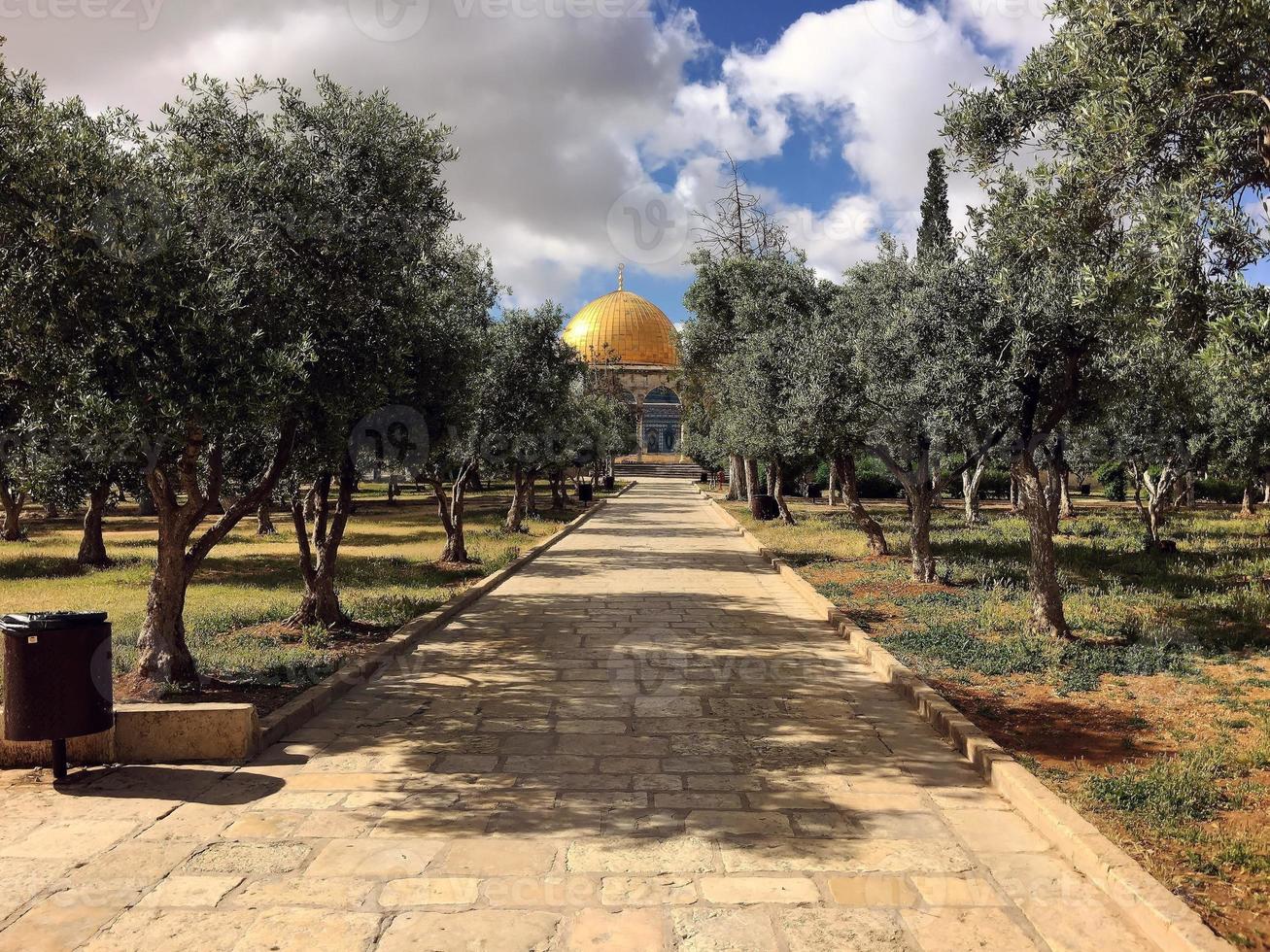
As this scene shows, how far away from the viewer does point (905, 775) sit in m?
5.54

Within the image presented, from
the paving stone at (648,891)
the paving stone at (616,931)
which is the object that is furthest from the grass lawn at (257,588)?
the paving stone at (616,931)

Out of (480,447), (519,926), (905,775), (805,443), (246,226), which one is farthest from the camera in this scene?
(480,447)

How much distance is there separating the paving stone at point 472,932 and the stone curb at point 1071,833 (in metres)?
2.56

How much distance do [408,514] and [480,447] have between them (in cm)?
1344

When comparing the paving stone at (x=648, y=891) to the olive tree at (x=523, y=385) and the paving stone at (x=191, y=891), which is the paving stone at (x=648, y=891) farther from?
the olive tree at (x=523, y=385)

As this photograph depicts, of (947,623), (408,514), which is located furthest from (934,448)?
(408,514)

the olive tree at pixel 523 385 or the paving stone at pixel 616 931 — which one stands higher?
the olive tree at pixel 523 385

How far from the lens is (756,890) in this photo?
13.0 feet

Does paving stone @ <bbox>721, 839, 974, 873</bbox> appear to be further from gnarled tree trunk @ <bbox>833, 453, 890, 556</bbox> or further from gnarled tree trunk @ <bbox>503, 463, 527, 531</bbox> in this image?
gnarled tree trunk @ <bbox>503, 463, 527, 531</bbox>

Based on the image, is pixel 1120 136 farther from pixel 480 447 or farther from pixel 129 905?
pixel 480 447

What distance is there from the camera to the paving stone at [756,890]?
3877 millimetres

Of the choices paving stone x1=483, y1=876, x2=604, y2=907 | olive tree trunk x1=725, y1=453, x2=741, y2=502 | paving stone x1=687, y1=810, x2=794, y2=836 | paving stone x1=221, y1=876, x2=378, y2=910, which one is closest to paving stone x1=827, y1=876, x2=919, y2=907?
paving stone x1=687, y1=810, x2=794, y2=836

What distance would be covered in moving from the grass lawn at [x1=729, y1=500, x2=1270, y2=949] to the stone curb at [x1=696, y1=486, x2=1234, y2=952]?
0.51ft

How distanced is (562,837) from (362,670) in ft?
13.6
